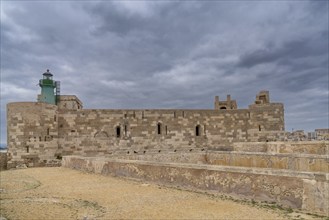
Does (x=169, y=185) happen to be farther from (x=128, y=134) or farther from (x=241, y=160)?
(x=128, y=134)

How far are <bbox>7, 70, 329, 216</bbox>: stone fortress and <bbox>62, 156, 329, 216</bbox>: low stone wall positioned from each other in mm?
20

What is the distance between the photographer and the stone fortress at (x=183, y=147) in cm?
723

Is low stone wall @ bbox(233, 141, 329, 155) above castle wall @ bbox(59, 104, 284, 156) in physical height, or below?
below

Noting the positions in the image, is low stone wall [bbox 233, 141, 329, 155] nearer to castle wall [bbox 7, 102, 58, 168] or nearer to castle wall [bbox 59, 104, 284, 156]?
castle wall [bbox 59, 104, 284, 156]

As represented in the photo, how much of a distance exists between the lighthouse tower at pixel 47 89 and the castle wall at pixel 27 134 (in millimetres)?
11726

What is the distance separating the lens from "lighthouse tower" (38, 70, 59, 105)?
31672mm

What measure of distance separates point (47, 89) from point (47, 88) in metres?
0.10

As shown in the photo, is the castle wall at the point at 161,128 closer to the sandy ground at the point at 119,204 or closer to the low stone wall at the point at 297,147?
the low stone wall at the point at 297,147

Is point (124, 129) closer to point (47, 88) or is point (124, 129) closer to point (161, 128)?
point (161, 128)

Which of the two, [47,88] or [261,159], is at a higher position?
[47,88]

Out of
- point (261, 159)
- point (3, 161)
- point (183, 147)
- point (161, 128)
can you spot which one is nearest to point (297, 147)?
point (261, 159)

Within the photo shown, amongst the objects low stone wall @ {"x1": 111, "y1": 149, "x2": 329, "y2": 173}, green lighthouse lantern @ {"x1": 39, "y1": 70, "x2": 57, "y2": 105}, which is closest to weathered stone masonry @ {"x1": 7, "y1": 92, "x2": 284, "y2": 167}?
low stone wall @ {"x1": 111, "y1": 149, "x2": 329, "y2": 173}

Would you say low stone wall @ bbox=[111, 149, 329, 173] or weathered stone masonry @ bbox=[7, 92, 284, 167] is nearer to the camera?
low stone wall @ bbox=[111, 149, 329, 173]

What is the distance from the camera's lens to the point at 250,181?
7.50 meters
